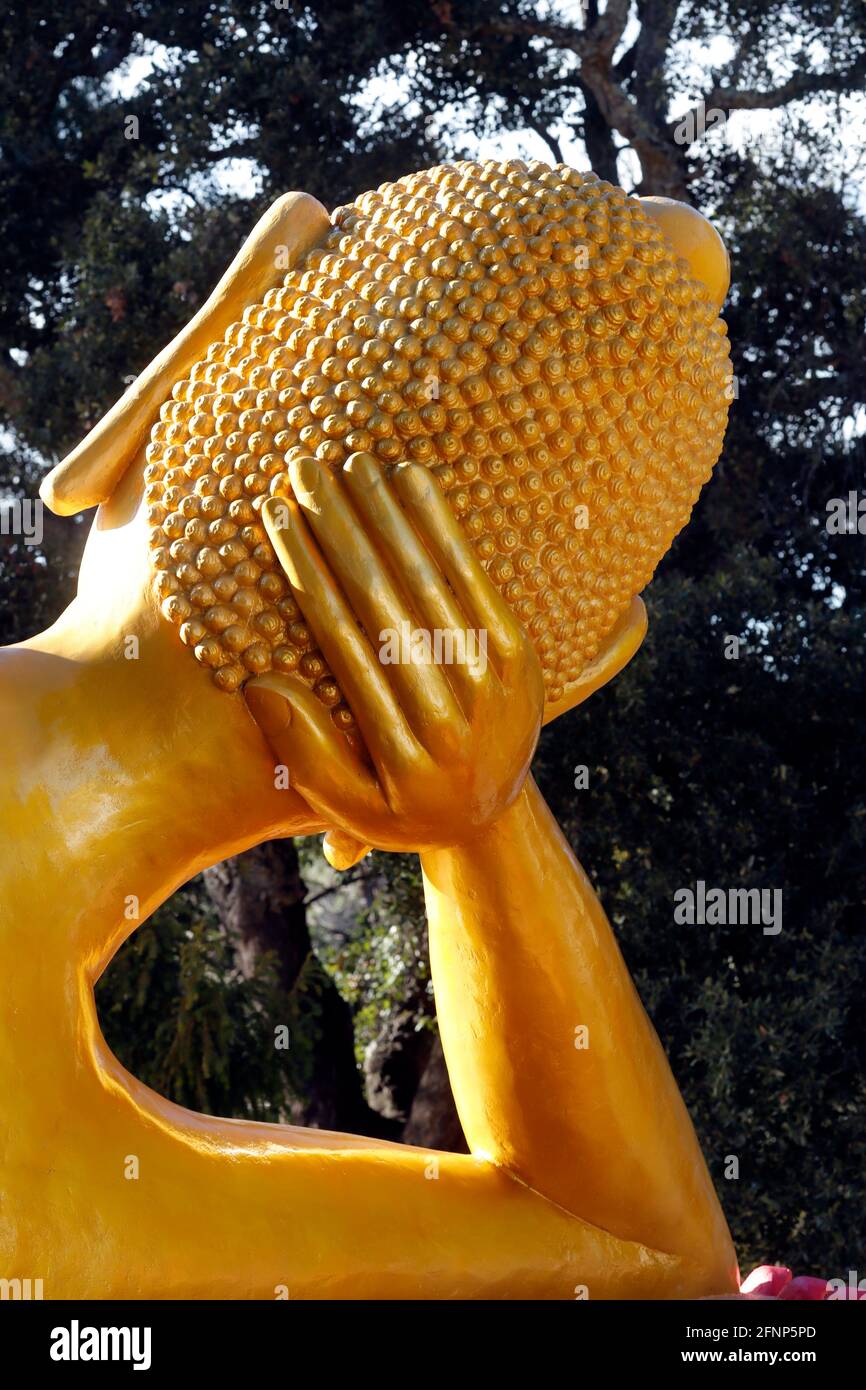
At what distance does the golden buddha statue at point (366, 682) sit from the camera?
2.05 meters

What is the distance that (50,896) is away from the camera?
6.75ft

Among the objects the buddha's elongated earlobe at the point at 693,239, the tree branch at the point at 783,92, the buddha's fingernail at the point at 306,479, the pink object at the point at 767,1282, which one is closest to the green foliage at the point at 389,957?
the tree branch at the point at 783,92

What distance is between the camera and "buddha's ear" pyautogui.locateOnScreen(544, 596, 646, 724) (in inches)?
94.8

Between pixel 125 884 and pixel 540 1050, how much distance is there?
2.17 feet

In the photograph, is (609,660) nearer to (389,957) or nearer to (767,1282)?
(767,1282)

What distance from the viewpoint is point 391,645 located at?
81.0 inches

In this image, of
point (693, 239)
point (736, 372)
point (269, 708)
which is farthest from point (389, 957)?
point (269, 708)

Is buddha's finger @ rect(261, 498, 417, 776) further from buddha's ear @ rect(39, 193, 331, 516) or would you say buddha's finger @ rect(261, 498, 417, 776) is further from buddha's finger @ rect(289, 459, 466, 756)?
buddha's ear @ rect(39, 193, 331, 516)

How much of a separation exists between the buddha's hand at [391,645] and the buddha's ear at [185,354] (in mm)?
341

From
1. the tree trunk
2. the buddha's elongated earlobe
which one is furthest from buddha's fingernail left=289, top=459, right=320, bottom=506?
the tree trunk

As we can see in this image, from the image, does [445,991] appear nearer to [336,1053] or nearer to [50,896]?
[50,896]

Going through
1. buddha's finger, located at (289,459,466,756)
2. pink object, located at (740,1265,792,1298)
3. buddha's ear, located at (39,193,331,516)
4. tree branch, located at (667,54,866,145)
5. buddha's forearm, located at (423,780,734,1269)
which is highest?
tree branch, located at (667,54,866,145)

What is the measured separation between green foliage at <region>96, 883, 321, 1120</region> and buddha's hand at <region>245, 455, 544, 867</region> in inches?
169

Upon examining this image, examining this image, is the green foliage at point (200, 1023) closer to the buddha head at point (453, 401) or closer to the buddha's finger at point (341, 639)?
the buddha head at point (453, 401)
